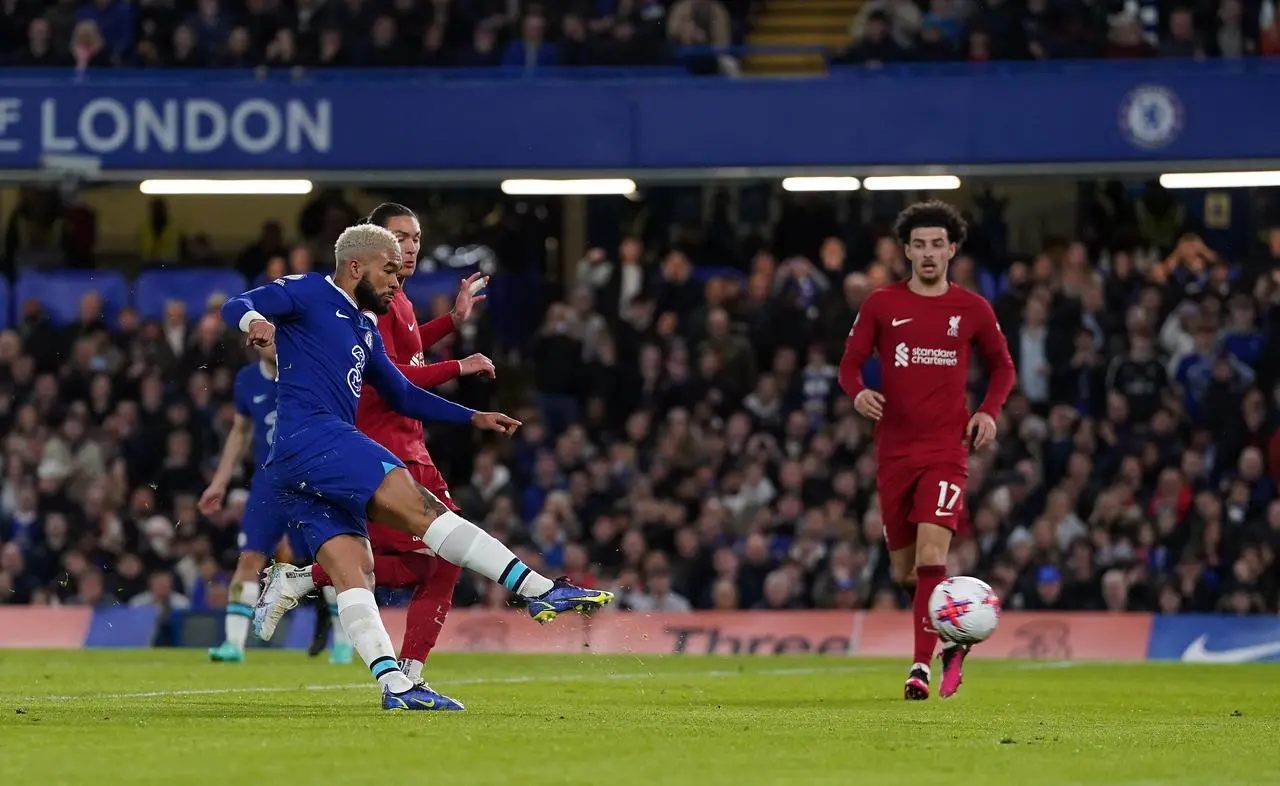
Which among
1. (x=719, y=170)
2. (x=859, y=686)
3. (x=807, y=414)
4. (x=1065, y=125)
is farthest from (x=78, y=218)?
(x=859, y=686)

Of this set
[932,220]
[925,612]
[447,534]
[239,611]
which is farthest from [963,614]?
[239,611]

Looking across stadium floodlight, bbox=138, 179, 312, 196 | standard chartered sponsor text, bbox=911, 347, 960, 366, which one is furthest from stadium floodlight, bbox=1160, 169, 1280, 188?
standard chartered sponsor text, bbox=911, 347, 960, 366

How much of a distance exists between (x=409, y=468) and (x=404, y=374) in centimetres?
50

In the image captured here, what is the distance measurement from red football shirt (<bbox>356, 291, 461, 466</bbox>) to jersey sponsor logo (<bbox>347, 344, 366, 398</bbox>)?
568 mm

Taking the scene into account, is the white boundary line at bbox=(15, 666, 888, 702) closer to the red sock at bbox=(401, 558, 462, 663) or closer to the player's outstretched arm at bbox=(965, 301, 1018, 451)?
the red sock at bbox=(401, 558, 462, 663)

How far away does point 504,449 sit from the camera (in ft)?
77.2

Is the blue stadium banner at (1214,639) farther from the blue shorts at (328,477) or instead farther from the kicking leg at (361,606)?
the blue shorts at (328,477)

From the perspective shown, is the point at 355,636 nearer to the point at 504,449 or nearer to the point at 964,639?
the point at 964,639

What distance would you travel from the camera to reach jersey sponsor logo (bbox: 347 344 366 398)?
10359mm

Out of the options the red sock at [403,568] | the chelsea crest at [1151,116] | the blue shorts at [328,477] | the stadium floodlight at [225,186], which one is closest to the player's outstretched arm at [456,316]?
the red sock at [403,568]

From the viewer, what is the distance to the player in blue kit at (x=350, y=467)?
32.8 ft

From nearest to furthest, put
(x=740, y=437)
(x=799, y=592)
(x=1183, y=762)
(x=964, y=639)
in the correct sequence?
(x=1183, y=762), (x=964, y=639), (x=799, y=592), (x=740, y=437)

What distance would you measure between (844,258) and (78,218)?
9.09m

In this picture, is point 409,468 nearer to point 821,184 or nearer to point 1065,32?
point 821,184
